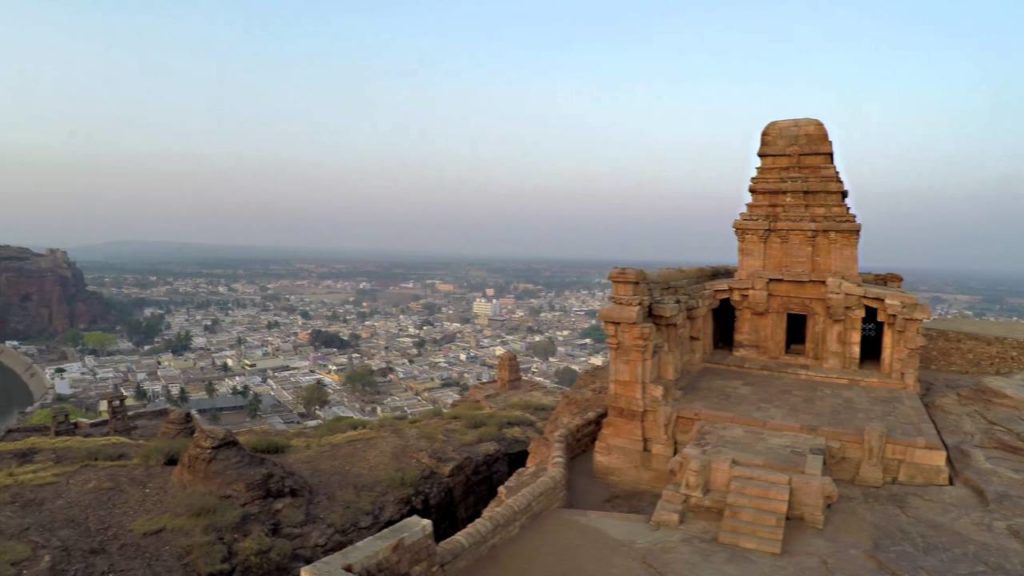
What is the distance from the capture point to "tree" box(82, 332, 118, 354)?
7194 cm

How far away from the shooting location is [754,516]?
28.1ft

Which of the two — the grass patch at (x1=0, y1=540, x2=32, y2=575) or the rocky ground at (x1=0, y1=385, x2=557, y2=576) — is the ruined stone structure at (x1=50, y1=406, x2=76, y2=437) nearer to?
the rocky ground at (x1=0, y1=385, x2=557, y2=576)

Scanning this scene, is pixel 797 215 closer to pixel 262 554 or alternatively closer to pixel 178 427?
pixel 262 554

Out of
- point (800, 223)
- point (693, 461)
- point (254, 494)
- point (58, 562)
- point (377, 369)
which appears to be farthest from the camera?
point (377, 369)

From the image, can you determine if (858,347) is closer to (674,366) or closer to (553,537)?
(674,366)

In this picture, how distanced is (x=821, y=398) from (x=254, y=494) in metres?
12.8

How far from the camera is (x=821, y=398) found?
13070 mm

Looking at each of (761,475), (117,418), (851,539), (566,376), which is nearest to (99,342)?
(566,376)

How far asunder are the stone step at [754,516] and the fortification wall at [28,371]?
5671 centimetres

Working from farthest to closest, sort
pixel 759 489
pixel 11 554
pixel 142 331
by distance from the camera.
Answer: pixel 142 331 → pixel 11 554 → pixel 759 489

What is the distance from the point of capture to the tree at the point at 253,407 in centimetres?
4083

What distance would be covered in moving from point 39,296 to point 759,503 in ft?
295

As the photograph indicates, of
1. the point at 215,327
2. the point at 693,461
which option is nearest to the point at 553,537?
the point at 693,461

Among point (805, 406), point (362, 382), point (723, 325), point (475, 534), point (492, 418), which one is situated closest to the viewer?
point (475, 534)
